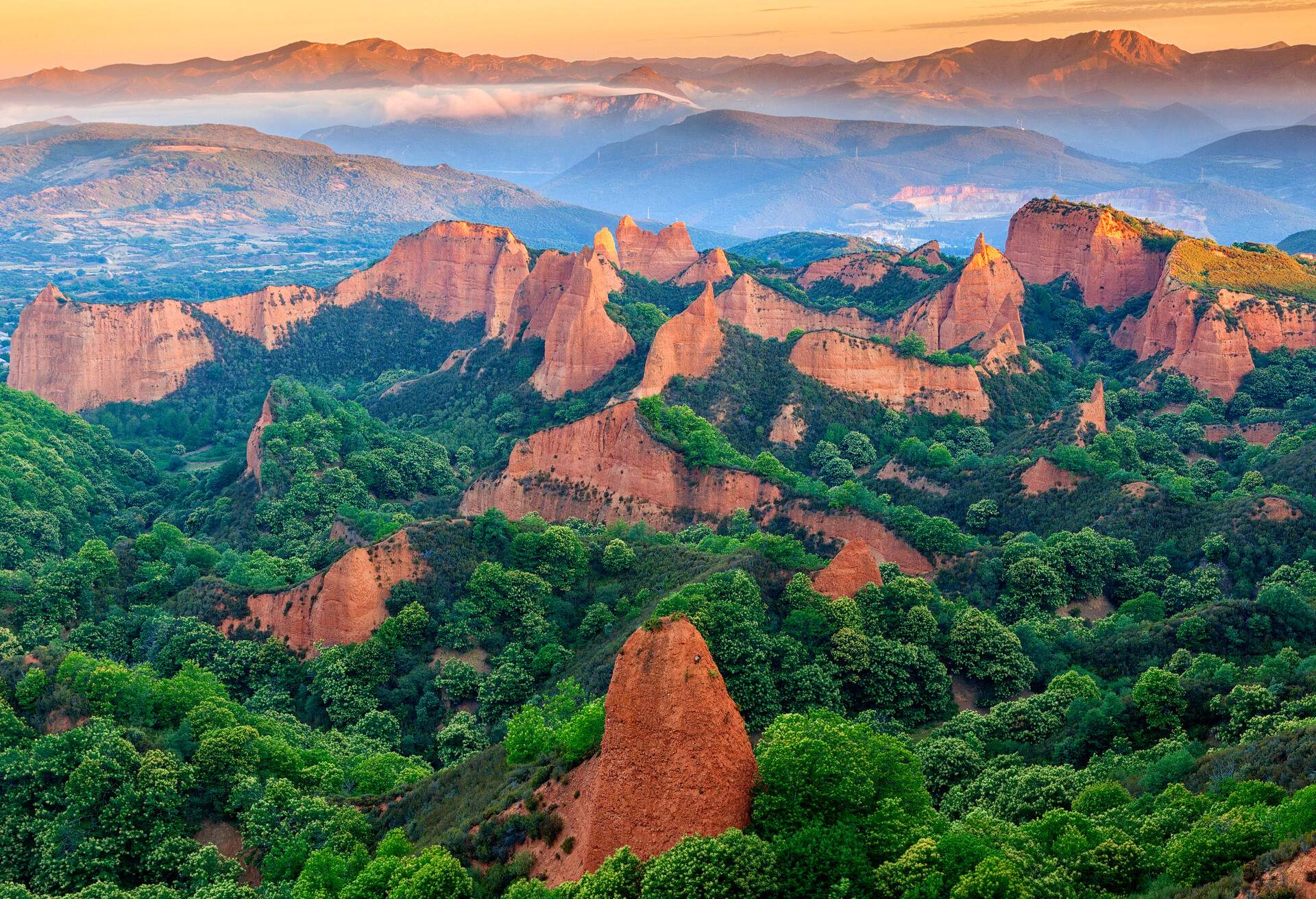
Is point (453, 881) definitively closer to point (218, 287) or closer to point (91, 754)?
point (91, 754)

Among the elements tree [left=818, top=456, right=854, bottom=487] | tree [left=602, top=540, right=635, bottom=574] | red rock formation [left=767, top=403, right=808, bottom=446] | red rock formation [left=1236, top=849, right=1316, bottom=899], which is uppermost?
red rock formation [left=1236, top=849, right=1316, bottom=899]

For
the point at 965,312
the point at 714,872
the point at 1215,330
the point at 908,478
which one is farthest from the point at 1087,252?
the point at 714,872

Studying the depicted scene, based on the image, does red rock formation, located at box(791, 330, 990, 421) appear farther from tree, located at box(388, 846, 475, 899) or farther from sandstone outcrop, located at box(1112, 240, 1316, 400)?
tree, located at box(388, 846, 475, 899)

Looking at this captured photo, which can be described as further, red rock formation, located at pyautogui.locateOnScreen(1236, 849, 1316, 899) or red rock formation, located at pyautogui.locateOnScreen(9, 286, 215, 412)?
red rock formation, located at pyautogui.locateOnScreen(9, 286, 215, 412)

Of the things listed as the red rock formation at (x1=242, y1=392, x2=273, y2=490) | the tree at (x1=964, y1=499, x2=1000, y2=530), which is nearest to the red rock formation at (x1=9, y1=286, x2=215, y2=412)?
the red rock formation at (x1=242, y1=392, x2=273, y2=490)

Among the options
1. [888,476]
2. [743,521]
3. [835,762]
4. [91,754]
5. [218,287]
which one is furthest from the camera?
[218,287]

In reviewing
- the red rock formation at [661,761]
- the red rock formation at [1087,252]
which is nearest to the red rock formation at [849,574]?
the red rock formation at [661,761]

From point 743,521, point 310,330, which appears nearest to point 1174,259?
point 743,521

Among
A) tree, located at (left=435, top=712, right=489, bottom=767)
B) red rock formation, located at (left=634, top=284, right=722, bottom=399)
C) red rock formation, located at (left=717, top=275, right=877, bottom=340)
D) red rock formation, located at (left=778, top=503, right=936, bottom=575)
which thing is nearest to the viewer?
tree, located at (left=435, top=712, right=489, bottom=767)
